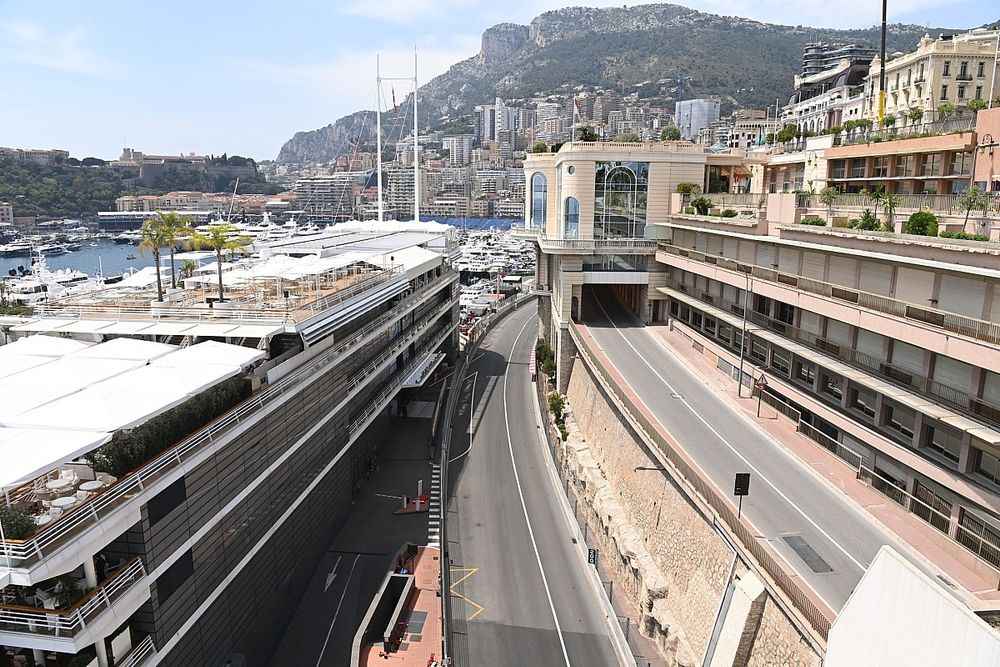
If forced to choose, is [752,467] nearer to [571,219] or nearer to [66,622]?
→ [66,622]

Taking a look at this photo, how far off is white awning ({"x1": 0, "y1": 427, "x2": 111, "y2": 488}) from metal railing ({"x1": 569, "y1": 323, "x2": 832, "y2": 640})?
1655 cm

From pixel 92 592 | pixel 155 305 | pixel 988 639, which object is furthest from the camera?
pixel 155 305

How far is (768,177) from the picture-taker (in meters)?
58.4

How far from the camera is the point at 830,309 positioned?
2444 cm

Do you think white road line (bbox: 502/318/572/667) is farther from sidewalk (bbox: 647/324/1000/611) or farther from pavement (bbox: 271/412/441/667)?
sidewalk (bbox: 647/324/1000/611)

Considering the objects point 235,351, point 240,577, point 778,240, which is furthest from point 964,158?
point 240,577

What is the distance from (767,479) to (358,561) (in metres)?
18.0

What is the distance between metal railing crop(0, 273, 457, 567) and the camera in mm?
13633

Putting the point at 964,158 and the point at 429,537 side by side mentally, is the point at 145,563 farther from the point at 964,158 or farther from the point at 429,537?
the point at 964,158

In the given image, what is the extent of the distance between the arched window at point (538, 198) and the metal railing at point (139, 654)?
43349 mm

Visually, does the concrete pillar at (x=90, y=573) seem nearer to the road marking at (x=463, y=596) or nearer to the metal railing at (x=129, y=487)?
the metal railing at (x=129, y=487)

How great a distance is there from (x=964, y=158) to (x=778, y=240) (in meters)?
13.2

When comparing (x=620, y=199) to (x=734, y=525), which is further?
(x=620, y=199)

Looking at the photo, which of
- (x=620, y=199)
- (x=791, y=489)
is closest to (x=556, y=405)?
(x=620, y=199)
